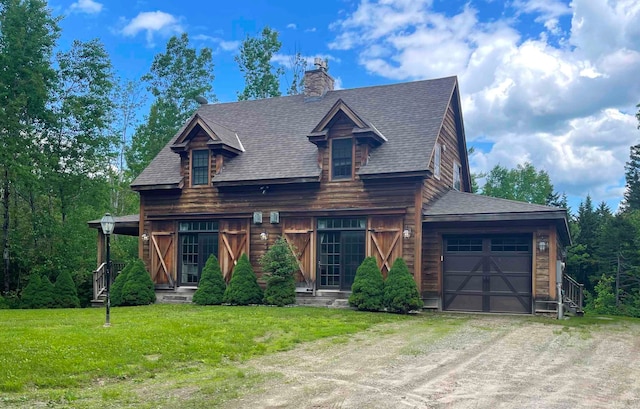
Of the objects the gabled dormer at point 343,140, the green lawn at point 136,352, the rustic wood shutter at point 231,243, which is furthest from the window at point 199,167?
the green lawn at point 136,352

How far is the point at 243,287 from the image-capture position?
19656mm

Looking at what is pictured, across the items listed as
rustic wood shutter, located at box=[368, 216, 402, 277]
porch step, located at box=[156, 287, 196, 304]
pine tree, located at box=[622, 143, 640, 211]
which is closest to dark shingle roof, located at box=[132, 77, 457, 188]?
rustic wood shutter, located at box=[368, 216, 402, 277]

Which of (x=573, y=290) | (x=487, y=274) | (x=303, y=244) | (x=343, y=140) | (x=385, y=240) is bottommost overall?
(x=573, y=290)

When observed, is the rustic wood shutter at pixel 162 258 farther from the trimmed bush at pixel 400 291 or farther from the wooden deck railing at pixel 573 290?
the wooden deck railing at pixel 573 290

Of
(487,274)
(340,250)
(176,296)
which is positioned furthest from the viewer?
(176,296)

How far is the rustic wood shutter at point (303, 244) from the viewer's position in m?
19.9

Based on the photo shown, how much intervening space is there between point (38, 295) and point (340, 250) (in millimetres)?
11455

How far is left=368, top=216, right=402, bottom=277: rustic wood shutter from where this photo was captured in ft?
61.2

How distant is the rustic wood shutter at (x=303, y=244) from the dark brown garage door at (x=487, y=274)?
4275mm

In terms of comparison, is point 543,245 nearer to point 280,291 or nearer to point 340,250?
point 340,250

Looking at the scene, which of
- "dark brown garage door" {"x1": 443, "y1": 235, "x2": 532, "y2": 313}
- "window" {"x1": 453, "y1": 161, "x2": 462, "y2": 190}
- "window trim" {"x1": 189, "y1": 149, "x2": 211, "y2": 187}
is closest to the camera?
"dark brown garage door" {"x1": 443, "y1": 235, "x2": 532, "y2": 313}

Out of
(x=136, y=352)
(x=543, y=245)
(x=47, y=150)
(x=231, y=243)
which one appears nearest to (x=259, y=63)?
(x=47, y=150)

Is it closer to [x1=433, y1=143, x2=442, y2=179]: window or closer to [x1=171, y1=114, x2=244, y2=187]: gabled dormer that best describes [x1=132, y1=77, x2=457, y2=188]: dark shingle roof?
[x1=171, y1=114, x2=244, y2=187]: gabled dormer

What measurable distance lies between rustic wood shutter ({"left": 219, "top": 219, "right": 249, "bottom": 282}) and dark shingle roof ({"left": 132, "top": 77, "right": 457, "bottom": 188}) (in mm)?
1552
